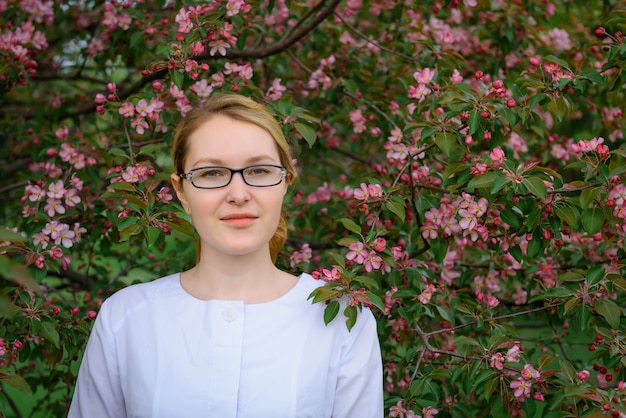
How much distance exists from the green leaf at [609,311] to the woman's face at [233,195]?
3.58 feet

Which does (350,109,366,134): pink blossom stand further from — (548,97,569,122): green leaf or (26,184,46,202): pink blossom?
(26,184,46,202): pink blossom

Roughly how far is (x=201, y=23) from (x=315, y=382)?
1463mm

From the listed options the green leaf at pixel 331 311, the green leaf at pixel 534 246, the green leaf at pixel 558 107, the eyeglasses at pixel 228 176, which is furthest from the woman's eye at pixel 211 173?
the green leaf at pixel 558 107

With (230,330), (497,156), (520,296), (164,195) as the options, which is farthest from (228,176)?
(520,296)

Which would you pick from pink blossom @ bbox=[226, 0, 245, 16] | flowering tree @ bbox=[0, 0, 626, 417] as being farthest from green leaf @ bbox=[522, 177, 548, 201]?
pink blossom @ bbox=[226, 0, 245, 16]

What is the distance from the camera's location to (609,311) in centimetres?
234

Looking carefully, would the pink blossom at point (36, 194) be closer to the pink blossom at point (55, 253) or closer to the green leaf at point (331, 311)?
the pink blossom at point (55, 253)

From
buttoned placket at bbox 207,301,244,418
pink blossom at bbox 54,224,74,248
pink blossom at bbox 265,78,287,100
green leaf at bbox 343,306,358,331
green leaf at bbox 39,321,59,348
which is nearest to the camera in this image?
buttoned placket at bbox 207,301,244,418

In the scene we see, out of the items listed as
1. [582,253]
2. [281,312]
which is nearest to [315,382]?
[281,312]

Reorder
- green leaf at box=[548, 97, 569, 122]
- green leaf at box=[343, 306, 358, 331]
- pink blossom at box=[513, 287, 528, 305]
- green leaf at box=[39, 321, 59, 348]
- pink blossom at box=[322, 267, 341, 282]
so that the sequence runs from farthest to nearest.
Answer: pink blossom at box=[513, 287, 528, 305] < green leaf at box=[548, 97, 569, 122] < green leaf at box=[39, 321, 59, 348] < pink blossom at box=[322, 267, 341, 282] < green leaf at box=[343, 306, 358, 331]

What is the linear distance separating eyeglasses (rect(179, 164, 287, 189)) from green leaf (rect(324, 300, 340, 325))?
1.18ft

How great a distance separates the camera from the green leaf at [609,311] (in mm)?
2309

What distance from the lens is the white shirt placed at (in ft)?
6.34

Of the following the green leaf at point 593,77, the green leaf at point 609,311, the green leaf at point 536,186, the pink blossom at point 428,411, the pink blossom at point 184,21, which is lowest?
the pink blossom at point 428,411
